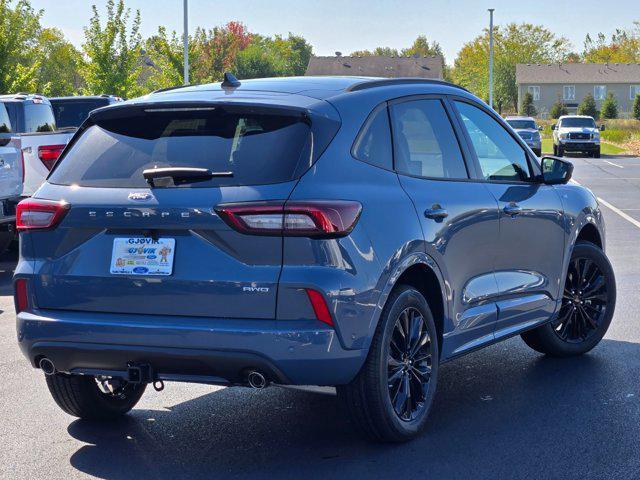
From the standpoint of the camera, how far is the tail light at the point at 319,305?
498 centimetres

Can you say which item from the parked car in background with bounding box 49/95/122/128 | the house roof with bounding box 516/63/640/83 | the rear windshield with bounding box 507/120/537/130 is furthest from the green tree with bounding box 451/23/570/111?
the parked car in background with bounding box 49/95/122/128

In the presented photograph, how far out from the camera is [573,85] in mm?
124562

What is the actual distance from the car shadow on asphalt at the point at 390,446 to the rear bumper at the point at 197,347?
462 millimetres

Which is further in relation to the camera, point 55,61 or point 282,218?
point 55,61

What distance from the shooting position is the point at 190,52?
5631 cm

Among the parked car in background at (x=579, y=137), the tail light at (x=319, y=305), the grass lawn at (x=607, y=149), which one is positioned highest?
the tail light at (x=319, y=305)

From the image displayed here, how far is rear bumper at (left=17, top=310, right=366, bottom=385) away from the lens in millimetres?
4980

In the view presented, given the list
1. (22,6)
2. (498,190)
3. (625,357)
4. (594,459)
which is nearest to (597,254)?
(625,357)

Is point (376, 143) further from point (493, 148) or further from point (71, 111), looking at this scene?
point (71, 111)

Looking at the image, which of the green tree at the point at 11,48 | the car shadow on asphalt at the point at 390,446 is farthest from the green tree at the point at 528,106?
the car shadow on asphalt at the point at 390,446

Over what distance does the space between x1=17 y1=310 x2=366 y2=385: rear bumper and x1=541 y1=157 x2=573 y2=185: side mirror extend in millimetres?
2550

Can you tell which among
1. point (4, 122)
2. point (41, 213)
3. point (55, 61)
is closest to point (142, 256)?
point (41, 213)

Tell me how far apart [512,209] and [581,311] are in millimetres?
1464

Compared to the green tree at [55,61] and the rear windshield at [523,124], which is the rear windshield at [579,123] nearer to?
the rear windshield at [523,124]
